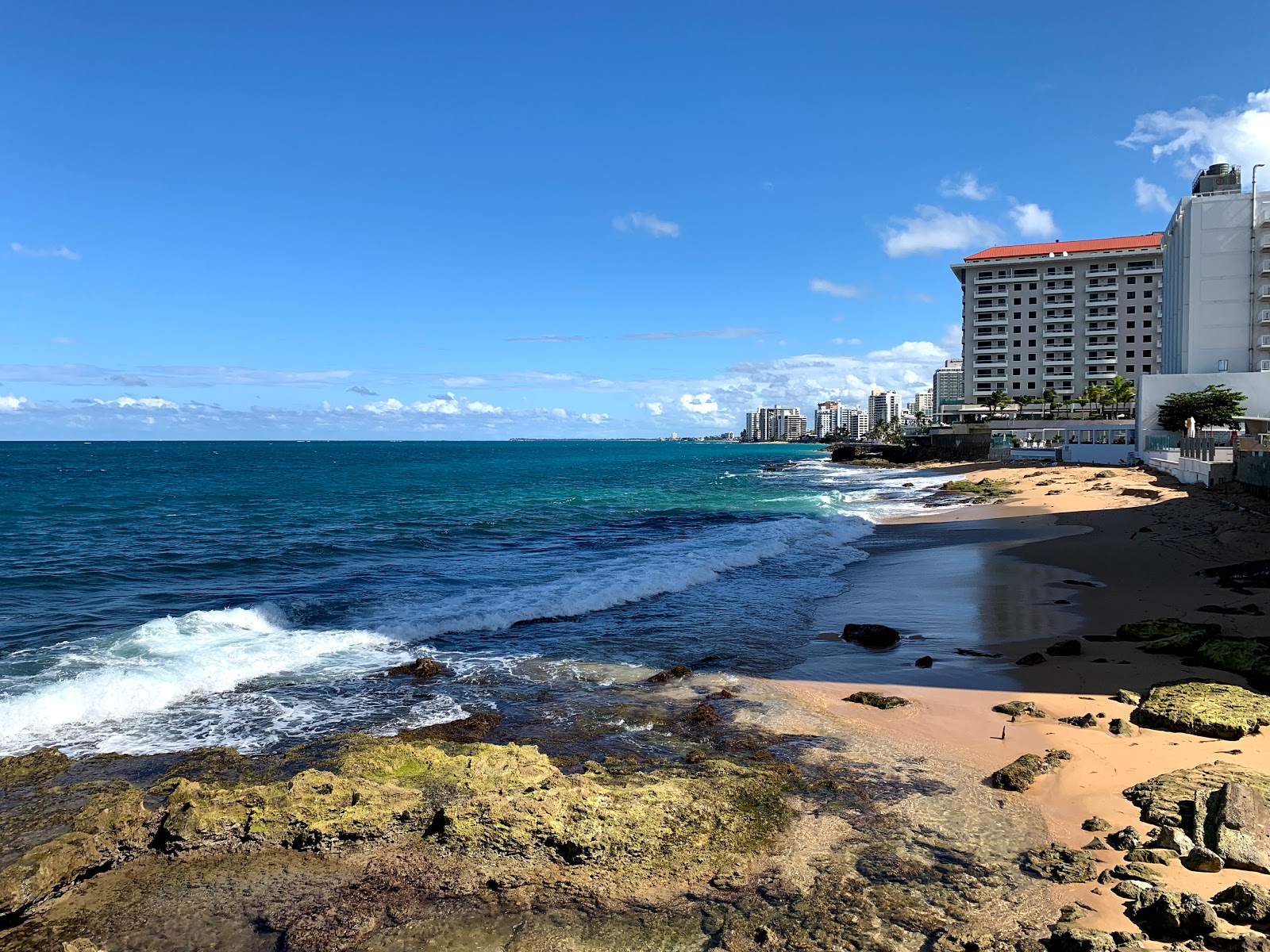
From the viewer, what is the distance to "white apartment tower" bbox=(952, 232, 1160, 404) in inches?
4023

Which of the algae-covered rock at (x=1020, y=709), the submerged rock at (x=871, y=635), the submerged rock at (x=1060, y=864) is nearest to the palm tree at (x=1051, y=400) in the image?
the submerged rock at (x=871, y=635)

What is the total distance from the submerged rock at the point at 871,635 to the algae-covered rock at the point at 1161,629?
10.9ft

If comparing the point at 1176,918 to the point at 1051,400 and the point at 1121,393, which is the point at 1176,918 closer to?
the point at 1121,393

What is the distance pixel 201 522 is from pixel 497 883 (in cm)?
3218

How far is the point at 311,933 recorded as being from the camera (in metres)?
4.81

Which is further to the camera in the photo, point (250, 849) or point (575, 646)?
point (575, 646)

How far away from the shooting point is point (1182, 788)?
6199 mm

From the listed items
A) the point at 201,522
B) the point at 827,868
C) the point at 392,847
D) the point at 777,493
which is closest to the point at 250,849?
the point at 392,847

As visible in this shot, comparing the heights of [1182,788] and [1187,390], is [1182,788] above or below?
below

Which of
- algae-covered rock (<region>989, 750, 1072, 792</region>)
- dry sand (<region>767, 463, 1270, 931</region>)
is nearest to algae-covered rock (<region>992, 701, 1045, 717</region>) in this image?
dry sand (<region>767, 463, 1270, 931</region>)

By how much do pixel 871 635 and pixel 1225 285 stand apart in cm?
7090

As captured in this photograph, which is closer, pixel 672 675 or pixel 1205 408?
pixel 672 675

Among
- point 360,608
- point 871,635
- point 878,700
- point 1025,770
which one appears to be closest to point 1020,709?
point 878,700

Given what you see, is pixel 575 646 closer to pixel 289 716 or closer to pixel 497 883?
pixel 289 716
